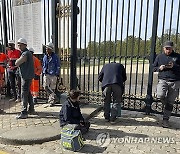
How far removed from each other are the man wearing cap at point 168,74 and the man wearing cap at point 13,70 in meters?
4.11

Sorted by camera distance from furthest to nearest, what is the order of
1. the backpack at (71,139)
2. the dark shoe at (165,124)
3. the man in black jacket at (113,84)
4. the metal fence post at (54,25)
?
the metal fence post at (54,25), the man in black jacket at (113,84), the dark shoe at (165,124), the backpack at (71,139)

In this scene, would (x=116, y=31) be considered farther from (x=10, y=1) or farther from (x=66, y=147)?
(x=10, y=1)

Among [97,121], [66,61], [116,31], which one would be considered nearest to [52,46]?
[66,61]

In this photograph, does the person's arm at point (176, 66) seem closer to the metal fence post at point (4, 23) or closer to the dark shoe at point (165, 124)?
the dark shoe at point (165, 124)

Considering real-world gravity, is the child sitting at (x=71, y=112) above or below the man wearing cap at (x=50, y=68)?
below

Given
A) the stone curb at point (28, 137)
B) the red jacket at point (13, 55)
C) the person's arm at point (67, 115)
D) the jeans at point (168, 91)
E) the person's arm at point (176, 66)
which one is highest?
the red jacket at point (13, 55)

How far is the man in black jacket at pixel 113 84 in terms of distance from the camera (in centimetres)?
518

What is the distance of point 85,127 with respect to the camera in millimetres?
4621

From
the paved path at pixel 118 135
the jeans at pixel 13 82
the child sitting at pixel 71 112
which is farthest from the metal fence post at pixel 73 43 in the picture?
the child sitting at pixel 71 112

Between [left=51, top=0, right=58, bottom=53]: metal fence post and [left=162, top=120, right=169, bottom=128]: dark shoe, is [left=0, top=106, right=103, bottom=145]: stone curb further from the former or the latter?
[left=51, top=0, right=58, bottom=53]: metal fence post

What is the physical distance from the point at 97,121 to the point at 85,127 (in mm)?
897

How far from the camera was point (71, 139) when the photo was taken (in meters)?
3.85

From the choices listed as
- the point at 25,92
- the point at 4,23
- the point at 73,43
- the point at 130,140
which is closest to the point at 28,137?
the point at 25,92

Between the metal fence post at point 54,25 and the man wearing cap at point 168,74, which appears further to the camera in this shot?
the metal fence post at point 54,25
